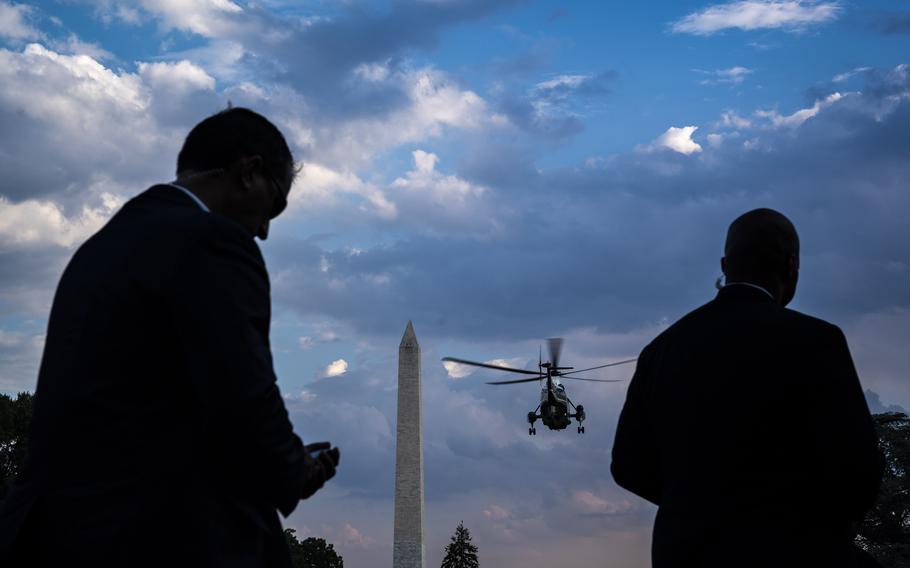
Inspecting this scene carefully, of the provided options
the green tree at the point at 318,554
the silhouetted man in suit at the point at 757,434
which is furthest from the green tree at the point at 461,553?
the silhouetted man in suit at the point at 757,434

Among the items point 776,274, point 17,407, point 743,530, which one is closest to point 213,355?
point 743,530

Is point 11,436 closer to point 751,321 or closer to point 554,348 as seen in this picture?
point 554,348

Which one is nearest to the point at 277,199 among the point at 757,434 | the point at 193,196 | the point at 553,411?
the point at 193,196

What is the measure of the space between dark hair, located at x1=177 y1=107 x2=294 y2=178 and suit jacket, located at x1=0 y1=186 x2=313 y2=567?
437 mm

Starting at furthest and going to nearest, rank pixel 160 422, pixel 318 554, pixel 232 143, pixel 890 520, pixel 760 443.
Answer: pixel 318 554 < pixel 890 520 < pixel 760 443 < pixel 232 143 < pixel 160 422

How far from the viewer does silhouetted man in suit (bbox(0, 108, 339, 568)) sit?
233cm

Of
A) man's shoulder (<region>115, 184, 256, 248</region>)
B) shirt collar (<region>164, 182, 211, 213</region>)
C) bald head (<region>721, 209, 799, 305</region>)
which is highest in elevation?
bald head (<region>721, 209, 799, 305</region>)

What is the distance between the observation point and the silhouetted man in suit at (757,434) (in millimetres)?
3463

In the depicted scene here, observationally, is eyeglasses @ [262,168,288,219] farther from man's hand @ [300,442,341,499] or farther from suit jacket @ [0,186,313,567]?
man's hand @ [300,442,341,499]

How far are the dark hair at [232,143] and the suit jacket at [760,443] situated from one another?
1.77 meters

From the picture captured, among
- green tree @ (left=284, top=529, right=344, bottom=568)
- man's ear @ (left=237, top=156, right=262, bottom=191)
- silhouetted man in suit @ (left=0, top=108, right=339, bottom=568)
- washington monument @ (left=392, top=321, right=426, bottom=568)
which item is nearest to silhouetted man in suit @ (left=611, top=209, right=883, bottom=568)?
silhouetted man in suit @ (left=0, top=108, right=339, bottom=568)

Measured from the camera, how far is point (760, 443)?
11.7 ft

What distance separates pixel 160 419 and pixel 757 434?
2.11 meters

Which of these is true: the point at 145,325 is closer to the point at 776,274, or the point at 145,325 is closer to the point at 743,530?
the point at 743,530
